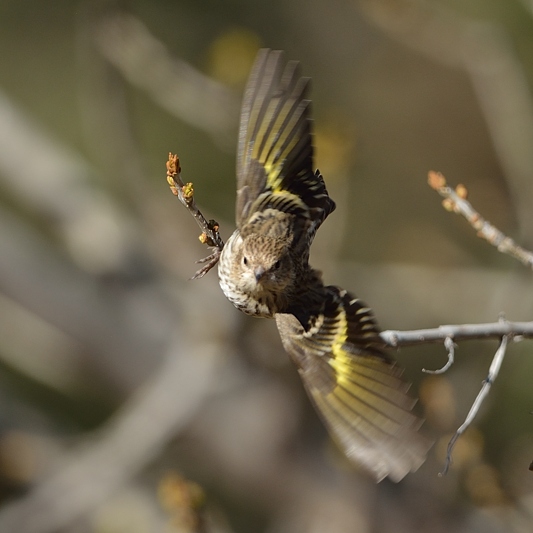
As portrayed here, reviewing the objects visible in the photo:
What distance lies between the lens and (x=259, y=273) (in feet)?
7.03

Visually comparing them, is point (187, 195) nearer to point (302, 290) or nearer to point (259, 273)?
point (259, 273)

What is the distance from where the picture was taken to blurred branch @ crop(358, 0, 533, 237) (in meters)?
4.13

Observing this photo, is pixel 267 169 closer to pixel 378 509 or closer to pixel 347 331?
pixel 347 331

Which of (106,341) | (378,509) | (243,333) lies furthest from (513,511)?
(106,341)

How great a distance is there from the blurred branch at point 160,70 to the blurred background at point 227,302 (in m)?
0.01

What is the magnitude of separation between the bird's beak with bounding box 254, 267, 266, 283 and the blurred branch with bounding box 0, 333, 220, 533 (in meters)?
2.47

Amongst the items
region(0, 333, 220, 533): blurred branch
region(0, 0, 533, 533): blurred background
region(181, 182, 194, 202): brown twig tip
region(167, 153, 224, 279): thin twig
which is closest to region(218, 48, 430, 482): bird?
region(167, 153, 224, 279): thin twig

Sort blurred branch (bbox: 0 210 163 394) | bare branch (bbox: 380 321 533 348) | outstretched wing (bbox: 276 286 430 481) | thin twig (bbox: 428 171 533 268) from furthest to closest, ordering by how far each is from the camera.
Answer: blurred branch (bbox: 0 210 163 394), thin twig (bbox: 428 171 533 268), bare branch (bbox: 380 321 533 348), outstretched wing (bbox: 276 286 430 481)

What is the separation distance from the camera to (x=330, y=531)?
446cm

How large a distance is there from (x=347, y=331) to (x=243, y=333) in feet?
8.07

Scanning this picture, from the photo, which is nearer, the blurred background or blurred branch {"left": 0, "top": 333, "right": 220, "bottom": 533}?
the blurred background

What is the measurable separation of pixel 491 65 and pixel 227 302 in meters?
1.76

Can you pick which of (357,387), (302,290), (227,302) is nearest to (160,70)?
(227,302)

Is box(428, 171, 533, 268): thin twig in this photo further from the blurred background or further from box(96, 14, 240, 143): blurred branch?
box(96, 14, 240, 143): blurred branch
